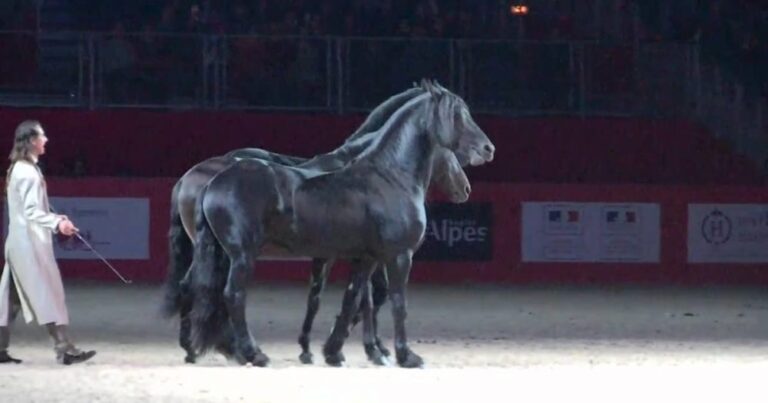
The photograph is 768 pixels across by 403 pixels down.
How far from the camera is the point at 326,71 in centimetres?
2555

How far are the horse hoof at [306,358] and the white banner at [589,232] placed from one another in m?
11.6

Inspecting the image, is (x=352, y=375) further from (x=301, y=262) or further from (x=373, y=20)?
(x=373, y=20)

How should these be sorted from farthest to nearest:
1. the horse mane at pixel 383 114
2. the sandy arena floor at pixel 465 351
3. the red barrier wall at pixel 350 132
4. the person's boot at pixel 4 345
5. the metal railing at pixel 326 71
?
the red barrier wall at pixel 350 132, the metal railing at pixel 326 71, the horse mane at pixel 383 114, the person's boot at pixel 4 345, the sandy arena floor at pixel 465 351

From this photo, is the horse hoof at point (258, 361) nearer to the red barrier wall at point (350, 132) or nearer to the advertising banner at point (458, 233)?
the advertising banner at point (458, 233)

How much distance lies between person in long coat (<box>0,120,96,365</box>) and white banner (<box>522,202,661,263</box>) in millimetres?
13019

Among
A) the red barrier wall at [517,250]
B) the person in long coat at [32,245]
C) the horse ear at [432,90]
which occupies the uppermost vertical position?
the horse ear at [432,90]

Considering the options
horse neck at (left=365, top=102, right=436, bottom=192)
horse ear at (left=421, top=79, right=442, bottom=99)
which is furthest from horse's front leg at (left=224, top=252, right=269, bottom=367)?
horse ear at (left=421, top=79, right=442, bottom=99)

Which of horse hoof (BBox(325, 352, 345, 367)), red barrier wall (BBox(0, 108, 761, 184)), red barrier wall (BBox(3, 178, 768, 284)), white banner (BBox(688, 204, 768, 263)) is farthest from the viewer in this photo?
red barrier wall (BBox(0, 108, 761, 184))

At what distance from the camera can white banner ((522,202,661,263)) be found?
83.2ft

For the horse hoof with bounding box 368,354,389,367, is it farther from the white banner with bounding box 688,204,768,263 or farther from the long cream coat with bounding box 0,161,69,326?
the white banner with bounding box 688,204,768,263

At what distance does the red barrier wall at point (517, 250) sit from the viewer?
81.4 ft

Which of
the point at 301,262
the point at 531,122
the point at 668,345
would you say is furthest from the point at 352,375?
the point at 531,122

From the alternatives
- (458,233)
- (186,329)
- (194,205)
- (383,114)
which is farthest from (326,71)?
(186,329)

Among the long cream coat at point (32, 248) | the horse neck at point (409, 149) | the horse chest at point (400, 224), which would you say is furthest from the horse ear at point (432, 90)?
the long cream coat at point (32, 248)
